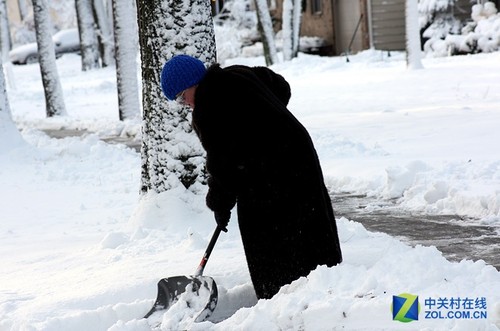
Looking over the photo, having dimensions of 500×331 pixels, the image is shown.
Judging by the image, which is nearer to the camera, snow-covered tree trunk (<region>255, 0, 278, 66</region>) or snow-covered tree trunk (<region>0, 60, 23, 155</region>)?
snow-covered tree trunk (<region>0, 60, 23, 155</region>)

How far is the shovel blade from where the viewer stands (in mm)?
4879

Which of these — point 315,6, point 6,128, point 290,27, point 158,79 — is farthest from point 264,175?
point 315,6

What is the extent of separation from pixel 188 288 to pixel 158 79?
2.39 m

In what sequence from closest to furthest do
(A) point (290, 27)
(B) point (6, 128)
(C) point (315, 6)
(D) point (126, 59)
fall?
(B) point (6, 128) < (D) point (126, 59) < (A) point (290, 27) < (C) point (315, 6)

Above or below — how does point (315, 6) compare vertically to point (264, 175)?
below

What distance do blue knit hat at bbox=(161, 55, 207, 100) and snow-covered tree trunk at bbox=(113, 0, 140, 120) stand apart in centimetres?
1226

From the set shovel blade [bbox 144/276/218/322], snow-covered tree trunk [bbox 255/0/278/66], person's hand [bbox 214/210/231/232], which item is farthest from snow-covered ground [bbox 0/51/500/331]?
snow-covered tree trunk [bbox 255/0/278/66]

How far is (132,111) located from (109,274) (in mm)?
11688

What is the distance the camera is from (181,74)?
448 cm

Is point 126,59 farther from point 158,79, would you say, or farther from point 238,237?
point 238,237

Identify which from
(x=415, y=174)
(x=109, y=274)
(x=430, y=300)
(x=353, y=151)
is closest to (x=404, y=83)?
(x=353, y=151)

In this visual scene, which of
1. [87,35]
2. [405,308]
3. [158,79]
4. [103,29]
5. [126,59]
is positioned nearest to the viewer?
[405,308]

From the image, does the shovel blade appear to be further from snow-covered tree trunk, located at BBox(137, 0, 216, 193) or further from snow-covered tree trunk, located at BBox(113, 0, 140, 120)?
snow-covered tree trunk, located at BBox(113, 0, 140, 120)

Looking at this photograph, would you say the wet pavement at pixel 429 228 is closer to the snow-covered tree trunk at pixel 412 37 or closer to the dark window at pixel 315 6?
the snow-covered tree trunk at pixel 412 37
